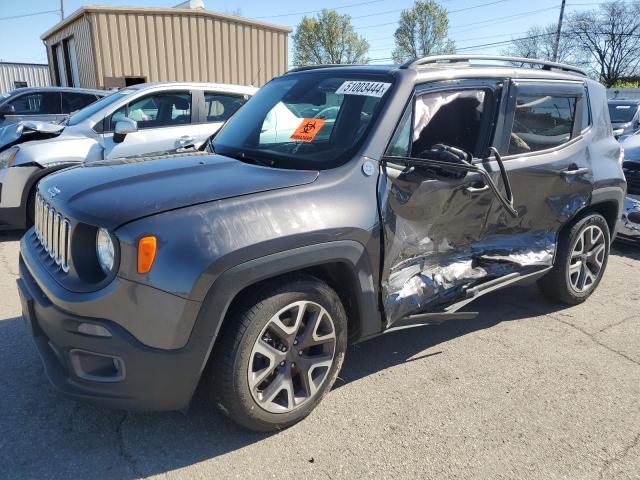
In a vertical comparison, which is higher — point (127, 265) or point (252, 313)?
point (127, 265)

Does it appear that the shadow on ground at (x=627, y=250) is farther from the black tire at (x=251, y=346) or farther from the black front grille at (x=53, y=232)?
the black front grille at (x=53, y=232)

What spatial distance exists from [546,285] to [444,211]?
1.67 meters

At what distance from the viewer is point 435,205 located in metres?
2.99

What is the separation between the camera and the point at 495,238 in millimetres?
3572

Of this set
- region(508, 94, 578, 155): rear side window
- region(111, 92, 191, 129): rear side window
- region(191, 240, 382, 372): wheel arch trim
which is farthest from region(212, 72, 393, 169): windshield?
region(111, 92, 191, 129): rear side window

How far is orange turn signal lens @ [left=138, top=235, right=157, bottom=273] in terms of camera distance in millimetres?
2037

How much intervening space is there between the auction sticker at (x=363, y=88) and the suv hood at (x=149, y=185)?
2.30 feet

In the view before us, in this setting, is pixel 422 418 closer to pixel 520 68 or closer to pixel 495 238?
pixel 495 238

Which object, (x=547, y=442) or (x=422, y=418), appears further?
(x=422, y=418)

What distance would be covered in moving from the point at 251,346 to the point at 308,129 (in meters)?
1.38

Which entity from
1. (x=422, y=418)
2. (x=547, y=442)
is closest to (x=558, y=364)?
(x=547, y=442)

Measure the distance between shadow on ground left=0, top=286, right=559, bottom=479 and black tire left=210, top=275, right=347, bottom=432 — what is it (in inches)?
6.4

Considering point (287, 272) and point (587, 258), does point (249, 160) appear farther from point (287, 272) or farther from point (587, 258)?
point (587, 258)

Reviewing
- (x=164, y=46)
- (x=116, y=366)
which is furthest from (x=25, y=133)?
(x=164, y=46)
